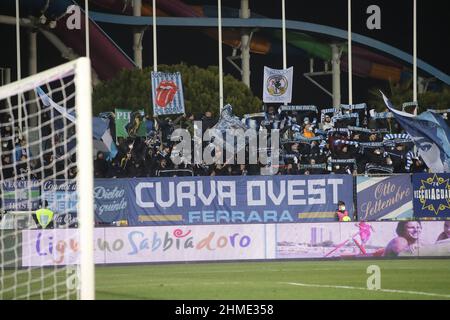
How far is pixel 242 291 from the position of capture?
18.1 metres

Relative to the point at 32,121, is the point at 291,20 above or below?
above

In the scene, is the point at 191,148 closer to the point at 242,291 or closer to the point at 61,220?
the point at 61,220

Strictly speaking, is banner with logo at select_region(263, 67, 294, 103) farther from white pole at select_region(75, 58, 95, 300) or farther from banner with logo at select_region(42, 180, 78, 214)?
white pole at select_region(75, 58, 95, 300)

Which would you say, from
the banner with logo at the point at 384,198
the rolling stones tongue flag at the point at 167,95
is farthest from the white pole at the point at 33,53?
the banner with logo at the point at 384,198

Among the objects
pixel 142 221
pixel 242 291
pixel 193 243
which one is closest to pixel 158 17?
pixel 142 221

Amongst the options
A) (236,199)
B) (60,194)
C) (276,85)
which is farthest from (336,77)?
(60,194)

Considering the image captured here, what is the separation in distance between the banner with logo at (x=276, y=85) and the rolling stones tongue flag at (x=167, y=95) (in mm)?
4816

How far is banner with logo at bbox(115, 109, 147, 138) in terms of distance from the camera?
3353 cm

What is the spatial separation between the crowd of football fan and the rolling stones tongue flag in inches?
234

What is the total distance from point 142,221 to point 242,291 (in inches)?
453

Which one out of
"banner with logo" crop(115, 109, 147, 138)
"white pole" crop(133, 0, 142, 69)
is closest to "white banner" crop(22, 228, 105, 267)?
"banner with logo" crop(115, 109, 147, 138)

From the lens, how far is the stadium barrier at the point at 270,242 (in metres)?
25.7

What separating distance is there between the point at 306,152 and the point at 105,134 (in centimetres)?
680

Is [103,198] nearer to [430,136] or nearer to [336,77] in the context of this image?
[430,136]
